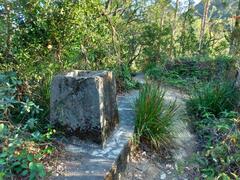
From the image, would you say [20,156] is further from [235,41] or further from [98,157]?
[235,41]

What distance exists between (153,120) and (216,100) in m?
1.45

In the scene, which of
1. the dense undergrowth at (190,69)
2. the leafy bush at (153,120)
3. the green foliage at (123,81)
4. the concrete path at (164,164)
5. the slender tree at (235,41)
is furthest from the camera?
the slender tree at (235,41)

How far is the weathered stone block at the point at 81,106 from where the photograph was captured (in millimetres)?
2674

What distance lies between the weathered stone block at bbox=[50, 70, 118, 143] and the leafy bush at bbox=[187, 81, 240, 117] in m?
1.96

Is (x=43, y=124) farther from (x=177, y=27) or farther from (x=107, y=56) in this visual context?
(x=177, y=27)

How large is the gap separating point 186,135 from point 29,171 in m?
2.34

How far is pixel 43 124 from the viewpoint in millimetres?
2973

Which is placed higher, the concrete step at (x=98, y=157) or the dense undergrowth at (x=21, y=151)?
the dense undergrowth at (x=21, y=151)

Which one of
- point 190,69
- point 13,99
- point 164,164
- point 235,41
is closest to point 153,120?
point 164,164

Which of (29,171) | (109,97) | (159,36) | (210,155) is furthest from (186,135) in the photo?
(159,36)

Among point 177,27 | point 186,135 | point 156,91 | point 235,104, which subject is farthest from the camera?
point 177,27

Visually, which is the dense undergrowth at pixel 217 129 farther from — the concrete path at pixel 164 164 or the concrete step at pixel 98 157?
the concrete step at pixel 98 157

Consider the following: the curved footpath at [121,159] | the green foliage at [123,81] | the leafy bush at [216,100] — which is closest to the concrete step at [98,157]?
the curved footpath at [121,159]

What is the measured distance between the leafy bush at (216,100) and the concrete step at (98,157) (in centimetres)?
152
